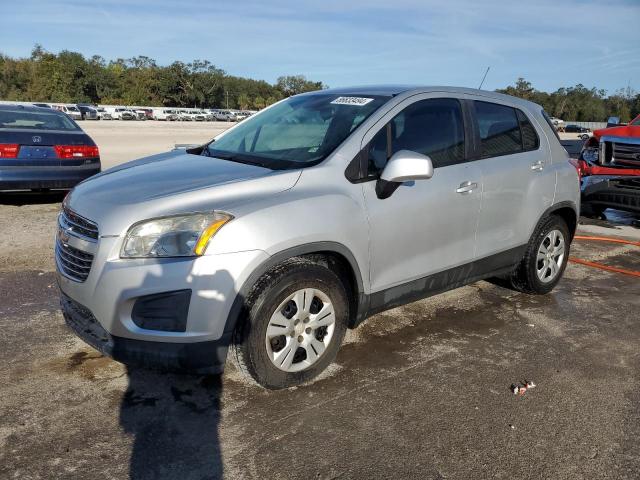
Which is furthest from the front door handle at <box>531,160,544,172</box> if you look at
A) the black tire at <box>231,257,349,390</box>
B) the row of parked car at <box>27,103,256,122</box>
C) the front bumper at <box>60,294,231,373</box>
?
the row of parked car at <box>27,103,256,122</box>

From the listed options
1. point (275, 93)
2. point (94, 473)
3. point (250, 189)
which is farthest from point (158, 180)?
point (275, 93)

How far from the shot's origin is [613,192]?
8055mm

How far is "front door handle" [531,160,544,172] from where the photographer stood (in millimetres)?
4727

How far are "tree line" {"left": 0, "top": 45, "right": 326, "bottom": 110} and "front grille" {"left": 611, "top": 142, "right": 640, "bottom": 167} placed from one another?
72.7 m

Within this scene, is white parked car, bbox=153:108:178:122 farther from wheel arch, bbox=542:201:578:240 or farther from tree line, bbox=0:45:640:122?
wheel arch, bbox=542:201:578:240

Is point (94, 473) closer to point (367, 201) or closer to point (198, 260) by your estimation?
point (198, 260)

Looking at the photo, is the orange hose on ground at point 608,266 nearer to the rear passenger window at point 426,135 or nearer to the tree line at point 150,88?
the rear passenger window at point 426,135

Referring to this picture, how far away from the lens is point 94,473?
2.55 m

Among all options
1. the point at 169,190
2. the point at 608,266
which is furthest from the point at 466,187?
the point at 608,266

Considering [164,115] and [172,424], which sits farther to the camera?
[164,115]

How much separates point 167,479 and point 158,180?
168 centimetres

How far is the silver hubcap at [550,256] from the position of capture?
5.05 meters

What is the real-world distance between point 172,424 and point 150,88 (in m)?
108

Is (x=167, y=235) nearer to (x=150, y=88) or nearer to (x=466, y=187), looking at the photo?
(x=466, y=187)
